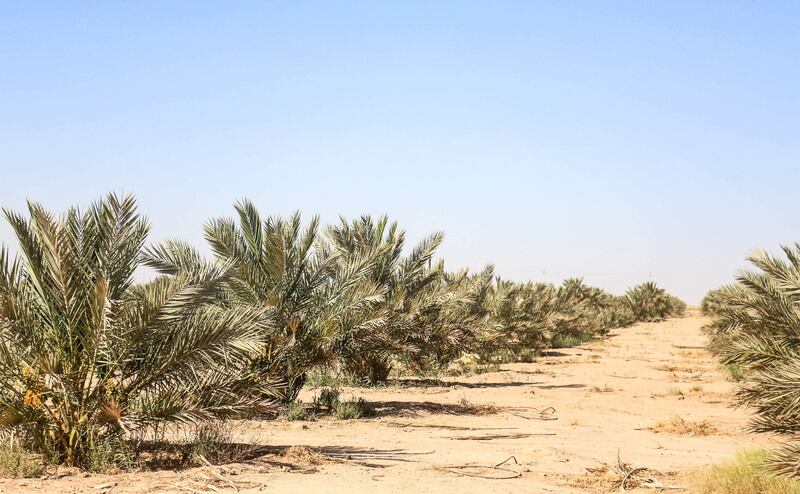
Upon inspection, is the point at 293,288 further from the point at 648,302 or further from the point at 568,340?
the point at 648,302

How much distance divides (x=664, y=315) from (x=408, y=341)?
4992 centimetres

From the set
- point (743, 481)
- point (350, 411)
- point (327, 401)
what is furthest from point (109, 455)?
point (327, 401)

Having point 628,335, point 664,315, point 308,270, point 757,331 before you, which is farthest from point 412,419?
point 664,315

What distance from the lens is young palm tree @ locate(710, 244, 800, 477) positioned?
7.64 meters

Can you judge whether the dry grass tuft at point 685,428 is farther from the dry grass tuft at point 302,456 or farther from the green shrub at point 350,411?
the dry grass tuft at point 302,456

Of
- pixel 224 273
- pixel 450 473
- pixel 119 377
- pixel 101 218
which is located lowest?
pixel 450 473

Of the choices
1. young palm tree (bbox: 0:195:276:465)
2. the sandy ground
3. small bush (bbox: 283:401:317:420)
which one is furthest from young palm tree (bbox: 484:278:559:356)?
young palm tree (bbox: 0:195:276:465)

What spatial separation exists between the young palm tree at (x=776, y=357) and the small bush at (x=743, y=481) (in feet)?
1.24

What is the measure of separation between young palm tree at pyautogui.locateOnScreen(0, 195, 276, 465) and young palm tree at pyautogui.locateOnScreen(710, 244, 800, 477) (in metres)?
5.36

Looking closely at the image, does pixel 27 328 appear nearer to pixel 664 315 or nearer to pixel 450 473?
pixel 450 473

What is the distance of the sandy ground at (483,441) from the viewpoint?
8.52m

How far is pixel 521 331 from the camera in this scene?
98.7ft

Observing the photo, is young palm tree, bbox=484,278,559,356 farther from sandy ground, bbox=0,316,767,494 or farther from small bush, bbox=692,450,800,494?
small bush, bbox=692,450,800,494

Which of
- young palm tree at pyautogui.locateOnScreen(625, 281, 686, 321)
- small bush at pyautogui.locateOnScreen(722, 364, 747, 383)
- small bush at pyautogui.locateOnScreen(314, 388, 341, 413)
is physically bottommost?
small bush at pyautogui.locateOnScreen(314, 388, 341, 413)
